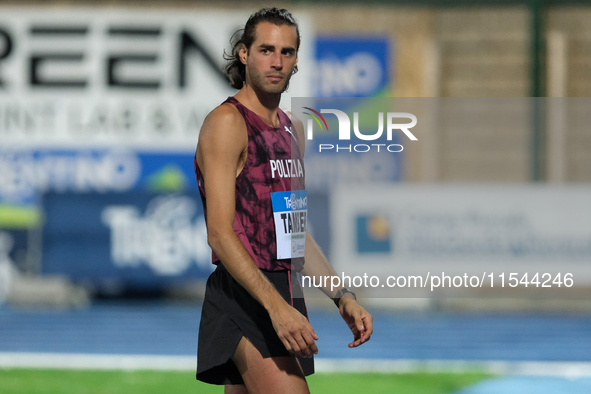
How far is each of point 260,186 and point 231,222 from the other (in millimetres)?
180

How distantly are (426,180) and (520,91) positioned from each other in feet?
5.91

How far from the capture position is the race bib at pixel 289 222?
2193mm

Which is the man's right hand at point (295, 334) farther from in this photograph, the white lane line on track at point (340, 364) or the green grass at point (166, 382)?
the white lane line on track at point (340, 364)

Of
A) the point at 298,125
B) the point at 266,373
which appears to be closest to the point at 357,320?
the point at 266,373

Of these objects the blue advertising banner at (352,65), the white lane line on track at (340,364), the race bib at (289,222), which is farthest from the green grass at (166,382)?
the blue advertising banner at (352,65)

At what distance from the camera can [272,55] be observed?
83.3 inches

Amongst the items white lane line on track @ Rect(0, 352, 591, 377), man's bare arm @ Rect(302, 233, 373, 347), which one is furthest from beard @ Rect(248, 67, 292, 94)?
white lane line on track @ Rect(0, 352, 591, 377)

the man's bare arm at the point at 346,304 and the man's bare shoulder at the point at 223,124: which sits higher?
the man's bare shoulder at the point at 223,124

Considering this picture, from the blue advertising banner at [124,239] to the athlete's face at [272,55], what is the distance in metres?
7.37

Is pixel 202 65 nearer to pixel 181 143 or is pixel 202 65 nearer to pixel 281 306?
pixel 181 143

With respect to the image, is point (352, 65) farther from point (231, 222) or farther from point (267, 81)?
point (231, 222)

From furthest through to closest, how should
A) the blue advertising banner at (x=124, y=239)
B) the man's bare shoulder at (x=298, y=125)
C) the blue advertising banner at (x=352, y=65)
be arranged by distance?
the blue advertising banner at (x=352, y=65), the blue advertising banner at (x=124, y=239), the man's bare shoulder at (x=298, y=125)

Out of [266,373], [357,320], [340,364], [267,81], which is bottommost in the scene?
[340,364]

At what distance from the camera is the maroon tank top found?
2.16 metres
